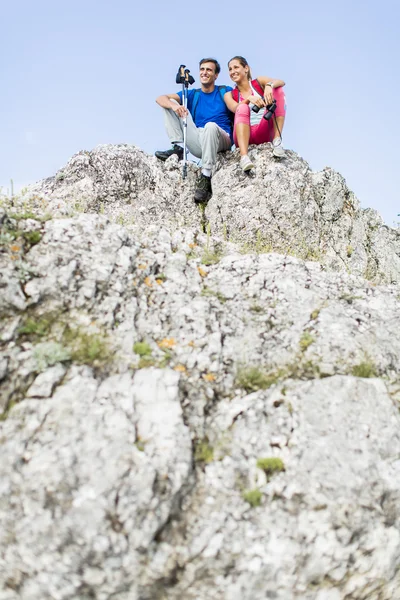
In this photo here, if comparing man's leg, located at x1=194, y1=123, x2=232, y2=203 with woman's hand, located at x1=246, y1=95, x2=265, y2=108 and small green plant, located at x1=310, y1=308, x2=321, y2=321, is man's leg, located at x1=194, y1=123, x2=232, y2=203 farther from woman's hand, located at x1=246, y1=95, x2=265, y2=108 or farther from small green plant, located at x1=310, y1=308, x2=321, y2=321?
small green plant, located at x1=310, y1=308, x2=321, y2=321

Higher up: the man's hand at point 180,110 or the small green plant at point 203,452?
the man's hand at point 180,110

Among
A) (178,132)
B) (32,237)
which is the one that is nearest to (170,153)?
(178,132)

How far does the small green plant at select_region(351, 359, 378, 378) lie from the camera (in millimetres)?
6893

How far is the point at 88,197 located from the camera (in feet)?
39.9

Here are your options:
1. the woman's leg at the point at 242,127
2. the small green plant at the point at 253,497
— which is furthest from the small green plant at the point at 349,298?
the woman's leg at the point at 242,127

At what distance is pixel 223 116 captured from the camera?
12.6 metres

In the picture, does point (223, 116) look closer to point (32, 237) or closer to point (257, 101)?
point (257, 101)

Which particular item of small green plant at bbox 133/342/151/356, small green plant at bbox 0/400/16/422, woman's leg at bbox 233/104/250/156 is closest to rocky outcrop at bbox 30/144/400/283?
woman's leg at bbox 233/104/250/156

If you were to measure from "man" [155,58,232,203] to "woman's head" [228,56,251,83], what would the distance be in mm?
522

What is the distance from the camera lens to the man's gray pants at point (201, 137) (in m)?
12.1

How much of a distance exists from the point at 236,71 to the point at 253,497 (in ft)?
34.9

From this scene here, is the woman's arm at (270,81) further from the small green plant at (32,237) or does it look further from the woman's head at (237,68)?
the small green plant at (32,237)

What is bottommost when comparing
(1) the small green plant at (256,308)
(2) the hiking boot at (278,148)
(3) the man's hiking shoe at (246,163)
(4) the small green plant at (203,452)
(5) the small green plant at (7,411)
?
(4) the small green plant at (203,452)

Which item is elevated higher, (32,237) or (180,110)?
(180,110)
